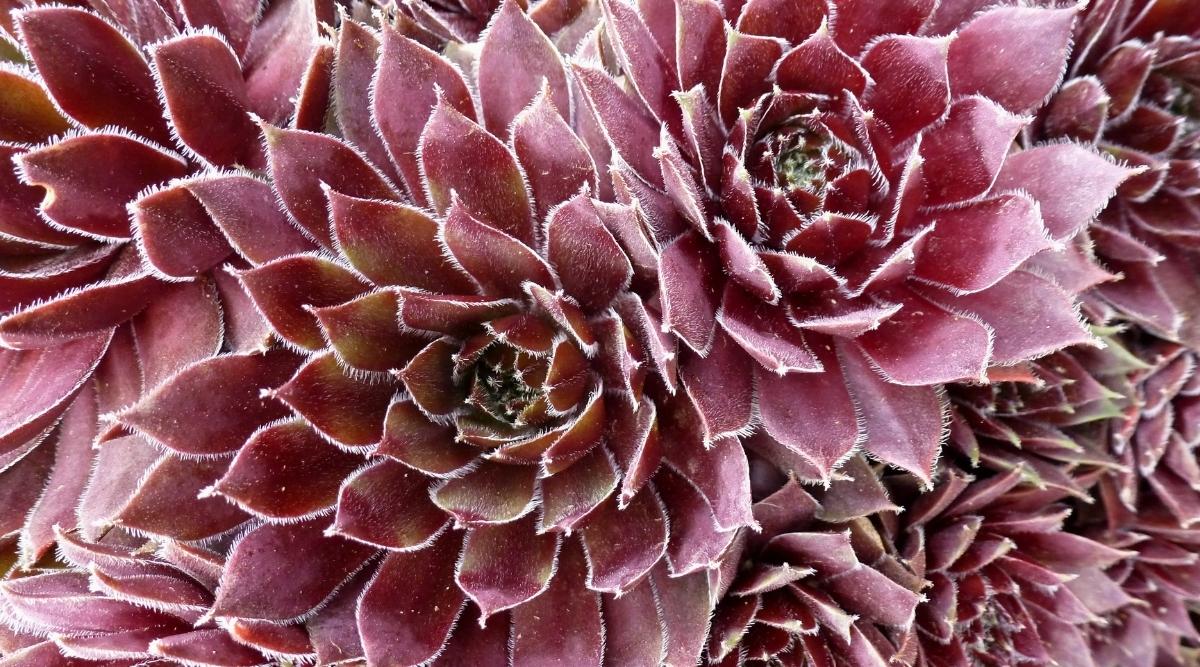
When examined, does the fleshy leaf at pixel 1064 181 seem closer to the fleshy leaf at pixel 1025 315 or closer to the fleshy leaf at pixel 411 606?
the fleshy leaf at pixel 1025 315

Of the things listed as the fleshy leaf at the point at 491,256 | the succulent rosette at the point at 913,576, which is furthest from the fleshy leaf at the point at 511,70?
the succulent rosette at the point at 913,576

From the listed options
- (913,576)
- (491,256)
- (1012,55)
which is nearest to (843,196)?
(1012,55)

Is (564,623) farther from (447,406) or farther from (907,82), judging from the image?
(907,82)

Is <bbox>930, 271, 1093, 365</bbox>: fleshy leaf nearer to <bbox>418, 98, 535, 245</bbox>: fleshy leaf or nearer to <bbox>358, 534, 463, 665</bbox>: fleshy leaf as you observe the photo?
<bbox>418, 98, 535, 245</bbox>: fleshy leaf

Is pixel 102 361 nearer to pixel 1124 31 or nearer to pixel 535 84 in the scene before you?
pixel 535 84

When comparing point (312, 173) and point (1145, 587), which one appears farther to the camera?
point (1145, 587)

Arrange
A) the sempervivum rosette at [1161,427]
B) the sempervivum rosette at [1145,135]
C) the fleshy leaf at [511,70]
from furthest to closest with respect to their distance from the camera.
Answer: the sempervivum rosette at [1161,427] → the sempervivum rosette at [1145,135] → the fleshy leaf at [511,70]

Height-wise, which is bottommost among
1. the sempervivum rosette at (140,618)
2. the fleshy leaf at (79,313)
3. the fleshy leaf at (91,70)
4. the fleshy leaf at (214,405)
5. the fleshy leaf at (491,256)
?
the sempervivum rosette at (140,618)
